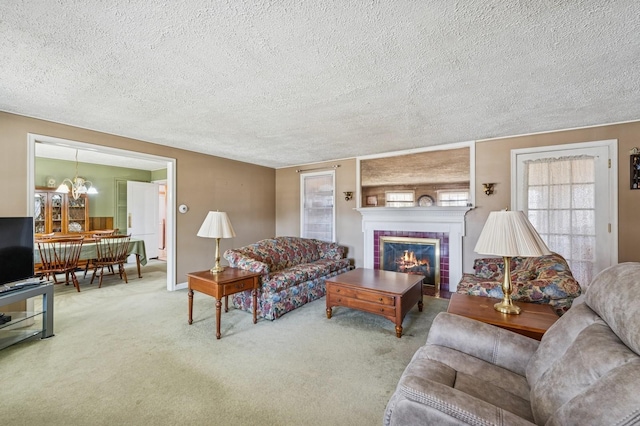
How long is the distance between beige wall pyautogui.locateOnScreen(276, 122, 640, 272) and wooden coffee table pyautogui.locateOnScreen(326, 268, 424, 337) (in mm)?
1582

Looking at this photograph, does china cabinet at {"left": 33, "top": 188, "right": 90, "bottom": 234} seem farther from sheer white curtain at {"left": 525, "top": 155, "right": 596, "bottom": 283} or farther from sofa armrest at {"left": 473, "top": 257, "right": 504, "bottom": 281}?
sheer white curtain at {"left": 525, "top": 155, "right": 596, "bottom": 283}

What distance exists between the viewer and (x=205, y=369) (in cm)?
223

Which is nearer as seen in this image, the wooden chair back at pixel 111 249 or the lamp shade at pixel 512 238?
the lamp shade at pixel 512 238

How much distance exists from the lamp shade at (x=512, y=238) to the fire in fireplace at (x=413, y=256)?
9.01 feet

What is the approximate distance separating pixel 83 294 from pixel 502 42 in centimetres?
575

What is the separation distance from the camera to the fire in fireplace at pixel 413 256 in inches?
180

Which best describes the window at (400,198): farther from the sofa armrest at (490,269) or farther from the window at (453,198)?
the sofa armrest at (490,269)

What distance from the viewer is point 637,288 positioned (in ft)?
3.46

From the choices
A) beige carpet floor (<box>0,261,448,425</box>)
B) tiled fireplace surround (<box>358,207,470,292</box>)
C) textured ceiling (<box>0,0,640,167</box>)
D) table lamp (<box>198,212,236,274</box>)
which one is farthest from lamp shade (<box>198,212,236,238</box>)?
tiled fireplace surround (<box>358,207,470,292</box>)

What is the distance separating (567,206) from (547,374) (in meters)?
3.44

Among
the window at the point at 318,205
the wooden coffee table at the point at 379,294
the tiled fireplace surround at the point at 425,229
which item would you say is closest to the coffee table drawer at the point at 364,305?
the wooden coffee table at the point at 379,294

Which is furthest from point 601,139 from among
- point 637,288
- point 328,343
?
point 328,343

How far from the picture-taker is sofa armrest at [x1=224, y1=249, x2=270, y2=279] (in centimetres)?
326

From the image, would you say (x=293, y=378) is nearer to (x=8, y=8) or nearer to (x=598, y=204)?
(x=8, y=8)
